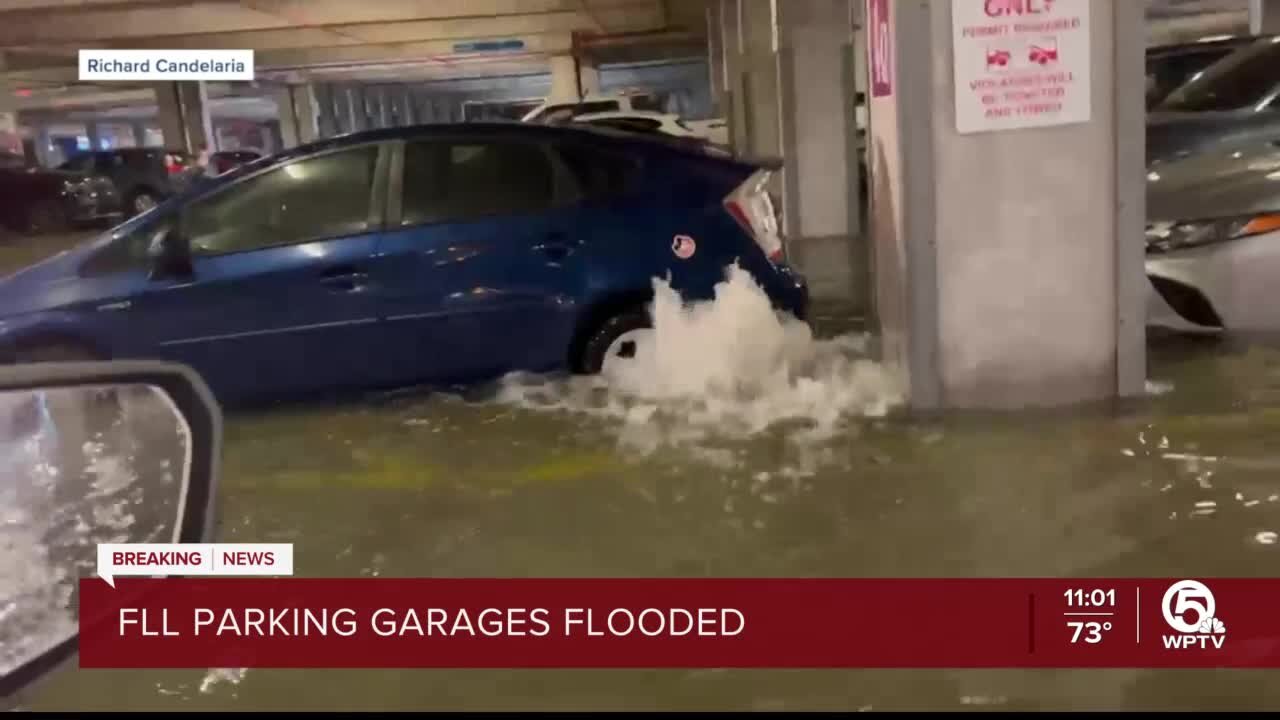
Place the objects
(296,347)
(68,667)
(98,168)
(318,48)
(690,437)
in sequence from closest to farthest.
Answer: (68,667) < (690,437) < (296,347) < (98,168) < (318,48)

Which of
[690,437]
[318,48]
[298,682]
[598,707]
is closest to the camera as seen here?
[598,707]

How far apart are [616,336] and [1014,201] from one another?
2.05 m

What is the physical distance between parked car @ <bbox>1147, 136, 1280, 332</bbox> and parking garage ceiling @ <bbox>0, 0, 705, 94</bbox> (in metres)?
14.4

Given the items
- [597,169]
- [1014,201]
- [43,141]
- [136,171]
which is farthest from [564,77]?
[43,141]

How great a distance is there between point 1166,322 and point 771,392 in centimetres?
227

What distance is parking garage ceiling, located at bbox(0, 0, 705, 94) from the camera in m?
18.2

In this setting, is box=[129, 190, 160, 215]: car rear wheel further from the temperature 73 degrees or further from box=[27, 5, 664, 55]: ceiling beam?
the temperature 73 degrees

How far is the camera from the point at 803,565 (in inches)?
146

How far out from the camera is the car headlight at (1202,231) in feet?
19.1

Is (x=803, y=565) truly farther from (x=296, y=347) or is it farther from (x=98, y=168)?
(x=98, y=168)

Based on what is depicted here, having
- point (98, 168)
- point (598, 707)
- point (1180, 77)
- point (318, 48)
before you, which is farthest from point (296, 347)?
point (318, 48)

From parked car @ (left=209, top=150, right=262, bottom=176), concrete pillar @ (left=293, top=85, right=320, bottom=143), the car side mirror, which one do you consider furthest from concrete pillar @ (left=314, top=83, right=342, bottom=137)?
the car side mirror

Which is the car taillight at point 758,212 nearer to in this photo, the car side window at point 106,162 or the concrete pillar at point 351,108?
the car side window at point 106,162

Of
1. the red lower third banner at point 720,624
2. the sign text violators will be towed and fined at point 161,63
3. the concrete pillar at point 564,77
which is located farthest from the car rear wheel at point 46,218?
the red lower third banner at point 720,624
